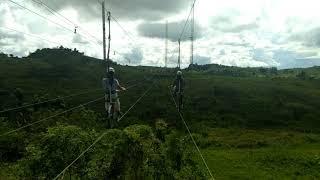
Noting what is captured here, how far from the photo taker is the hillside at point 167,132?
2812 centimetres

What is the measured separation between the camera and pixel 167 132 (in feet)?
115

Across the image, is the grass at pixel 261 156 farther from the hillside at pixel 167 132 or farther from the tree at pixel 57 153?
the tree at pixel 57 153

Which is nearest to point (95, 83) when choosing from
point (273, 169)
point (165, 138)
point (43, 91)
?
point (43, 91)

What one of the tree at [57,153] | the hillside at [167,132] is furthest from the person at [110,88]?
the tree at [57,153]

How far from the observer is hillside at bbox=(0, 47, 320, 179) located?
2812 cm

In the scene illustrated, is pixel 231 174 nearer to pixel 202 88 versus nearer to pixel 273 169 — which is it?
pixel 273 169

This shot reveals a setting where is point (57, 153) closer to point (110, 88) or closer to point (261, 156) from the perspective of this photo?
point (110, 88)

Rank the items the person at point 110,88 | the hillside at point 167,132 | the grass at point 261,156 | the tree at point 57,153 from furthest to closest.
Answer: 1. the grass at point 261,156
2. the tree at point 57,153
3. the hillside at point 167,132
4. the person at point 110,88

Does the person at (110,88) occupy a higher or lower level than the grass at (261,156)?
higher

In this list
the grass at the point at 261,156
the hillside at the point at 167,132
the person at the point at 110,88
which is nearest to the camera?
the person at the point at 110,88

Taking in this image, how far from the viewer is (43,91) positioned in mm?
115312

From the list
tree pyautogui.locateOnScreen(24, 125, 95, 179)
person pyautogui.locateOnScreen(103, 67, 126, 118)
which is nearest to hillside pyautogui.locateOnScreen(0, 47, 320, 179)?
tree pyautogui.locateOnScreen(24, 125, 95, 179)

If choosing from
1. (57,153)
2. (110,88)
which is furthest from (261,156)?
(110,88)

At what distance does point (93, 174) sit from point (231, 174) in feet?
70.4
